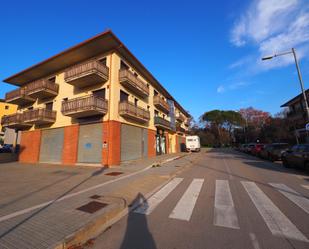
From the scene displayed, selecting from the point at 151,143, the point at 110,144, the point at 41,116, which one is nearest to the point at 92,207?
the point at 110,144

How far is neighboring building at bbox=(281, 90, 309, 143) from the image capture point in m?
29.5

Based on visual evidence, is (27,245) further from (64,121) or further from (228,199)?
(64,121)

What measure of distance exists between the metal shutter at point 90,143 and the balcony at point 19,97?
10.0 meters

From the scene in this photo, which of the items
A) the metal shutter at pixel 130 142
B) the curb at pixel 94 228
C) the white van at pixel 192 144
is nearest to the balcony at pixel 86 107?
the metal shutter at pixel 130 142

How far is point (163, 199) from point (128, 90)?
46.3ft

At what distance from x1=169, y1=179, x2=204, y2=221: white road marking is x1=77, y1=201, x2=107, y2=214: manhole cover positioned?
2019mm

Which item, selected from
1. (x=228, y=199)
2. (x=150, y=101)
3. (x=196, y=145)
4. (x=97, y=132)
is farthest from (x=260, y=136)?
(x=228, y=199)

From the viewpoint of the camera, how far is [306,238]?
10.8ft

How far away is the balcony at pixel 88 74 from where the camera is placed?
14.9 metres

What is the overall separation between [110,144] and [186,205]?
10669 mm

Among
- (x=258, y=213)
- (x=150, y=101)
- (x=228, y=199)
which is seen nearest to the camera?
(x=258, y=213)

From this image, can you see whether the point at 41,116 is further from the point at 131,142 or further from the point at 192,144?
the point at 192,144

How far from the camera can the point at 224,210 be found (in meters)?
A: 4.79

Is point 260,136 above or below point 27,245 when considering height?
above
